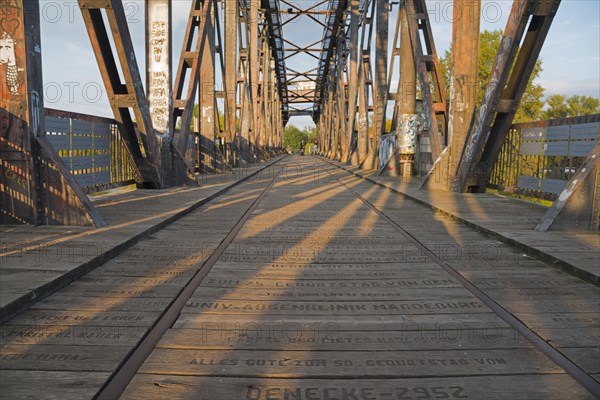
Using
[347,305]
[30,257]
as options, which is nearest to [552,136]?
[347,305]

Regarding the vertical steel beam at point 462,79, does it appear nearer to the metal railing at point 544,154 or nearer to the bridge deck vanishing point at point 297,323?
the metal railing at point 544,154

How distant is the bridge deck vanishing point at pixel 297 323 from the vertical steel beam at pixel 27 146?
0.41 metres

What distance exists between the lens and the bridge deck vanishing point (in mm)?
2283

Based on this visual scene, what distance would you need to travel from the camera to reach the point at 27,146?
5.63m

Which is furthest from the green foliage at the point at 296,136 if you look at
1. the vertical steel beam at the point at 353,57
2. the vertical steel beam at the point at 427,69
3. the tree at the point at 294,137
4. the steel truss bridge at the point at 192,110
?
the vertical steel beam at the point at 427,69

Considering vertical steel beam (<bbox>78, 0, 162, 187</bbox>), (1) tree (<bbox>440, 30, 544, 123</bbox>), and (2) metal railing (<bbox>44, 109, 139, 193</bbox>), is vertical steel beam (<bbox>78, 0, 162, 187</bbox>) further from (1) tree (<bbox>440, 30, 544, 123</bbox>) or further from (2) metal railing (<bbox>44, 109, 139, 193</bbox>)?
(1) tree (<bbox>440, 30, 544, 123</bbox>)

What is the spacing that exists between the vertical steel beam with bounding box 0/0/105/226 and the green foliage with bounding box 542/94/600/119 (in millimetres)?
64682

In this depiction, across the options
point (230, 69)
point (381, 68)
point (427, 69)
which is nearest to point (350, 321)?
point (427, 69)

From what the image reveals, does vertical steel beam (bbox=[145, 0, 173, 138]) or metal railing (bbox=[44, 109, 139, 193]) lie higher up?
vertical steel beam (bbox=[145, 0, 173, 138])

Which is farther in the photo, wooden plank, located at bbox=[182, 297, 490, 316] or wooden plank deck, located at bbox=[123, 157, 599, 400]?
wooden plank, located at bbox=[182, 297, 490, 316]

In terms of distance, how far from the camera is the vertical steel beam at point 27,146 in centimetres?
560

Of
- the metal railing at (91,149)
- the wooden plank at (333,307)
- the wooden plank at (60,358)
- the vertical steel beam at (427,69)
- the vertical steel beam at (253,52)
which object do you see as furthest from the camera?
the vertical steel beam at (253,52)

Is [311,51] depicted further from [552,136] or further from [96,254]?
[96,254]

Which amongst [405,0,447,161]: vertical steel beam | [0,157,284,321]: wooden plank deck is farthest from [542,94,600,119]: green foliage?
[0,157,284,321]: wooden plank deck
